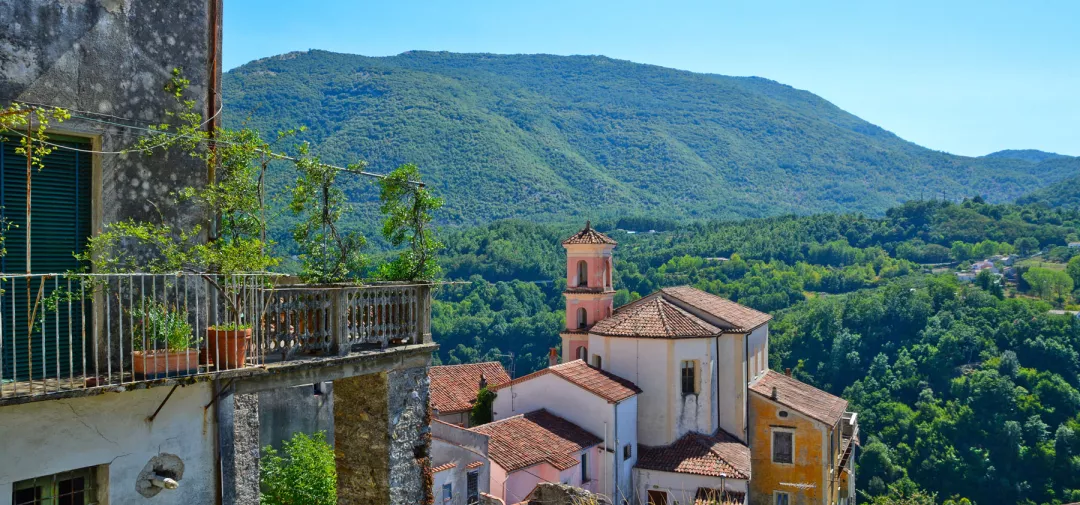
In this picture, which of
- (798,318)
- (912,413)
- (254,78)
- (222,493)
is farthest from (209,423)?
(254,78)

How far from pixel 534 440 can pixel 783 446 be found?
44.8 ft

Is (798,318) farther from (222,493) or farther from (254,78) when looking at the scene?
(254,78)

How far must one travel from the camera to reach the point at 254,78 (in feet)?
605

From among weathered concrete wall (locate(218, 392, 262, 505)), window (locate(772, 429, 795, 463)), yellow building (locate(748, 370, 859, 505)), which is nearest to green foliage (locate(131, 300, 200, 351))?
weathered concrete wall (locate(218, 392, 262, 505))

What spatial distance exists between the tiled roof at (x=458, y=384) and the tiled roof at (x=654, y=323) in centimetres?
520

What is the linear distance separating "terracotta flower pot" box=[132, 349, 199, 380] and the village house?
17.9 metres

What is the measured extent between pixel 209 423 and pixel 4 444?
208 cm

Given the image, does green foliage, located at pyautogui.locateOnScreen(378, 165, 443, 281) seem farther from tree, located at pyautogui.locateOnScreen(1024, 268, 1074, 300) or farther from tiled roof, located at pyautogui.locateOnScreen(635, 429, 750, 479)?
tree, located at pyautogui.locateOnScreen(1024, 268, 1074, 300)

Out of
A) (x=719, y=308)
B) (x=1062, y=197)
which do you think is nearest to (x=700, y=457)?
(x=719, y=308)

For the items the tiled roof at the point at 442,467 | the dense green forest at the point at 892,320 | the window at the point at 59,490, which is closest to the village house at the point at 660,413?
the tiled roof at the point at 442,467

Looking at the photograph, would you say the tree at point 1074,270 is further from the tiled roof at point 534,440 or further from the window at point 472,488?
the window at point 472,488

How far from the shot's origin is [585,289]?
37812mm

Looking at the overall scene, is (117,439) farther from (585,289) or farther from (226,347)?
(585,289)

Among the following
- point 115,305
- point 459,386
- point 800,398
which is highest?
point 115,305
